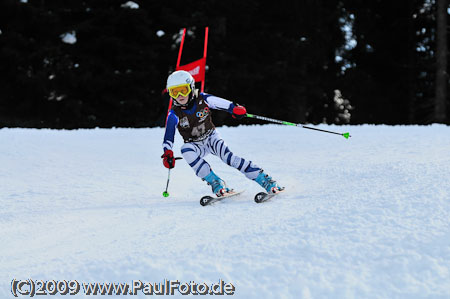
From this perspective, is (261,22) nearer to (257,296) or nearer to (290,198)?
(290,198)

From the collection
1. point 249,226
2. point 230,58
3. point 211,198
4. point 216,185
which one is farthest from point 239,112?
point 230,58

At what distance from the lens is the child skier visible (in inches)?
185

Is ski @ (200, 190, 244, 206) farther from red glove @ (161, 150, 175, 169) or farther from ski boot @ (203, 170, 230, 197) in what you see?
red glove @ (161, 150, 175, 169)

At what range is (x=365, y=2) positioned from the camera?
22.0 meters

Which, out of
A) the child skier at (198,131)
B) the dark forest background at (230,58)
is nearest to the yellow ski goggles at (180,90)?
the child skier at (198,131)

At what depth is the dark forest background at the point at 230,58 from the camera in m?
15.0

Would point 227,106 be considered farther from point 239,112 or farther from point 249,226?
point 249,226

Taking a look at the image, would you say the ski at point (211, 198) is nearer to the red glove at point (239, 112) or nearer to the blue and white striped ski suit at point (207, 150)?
the blue and white striped ski suit at point (207, 150)


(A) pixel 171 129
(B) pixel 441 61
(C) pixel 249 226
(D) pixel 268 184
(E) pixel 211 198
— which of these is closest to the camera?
(C) pixel 249 226

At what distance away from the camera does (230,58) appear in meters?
16.9

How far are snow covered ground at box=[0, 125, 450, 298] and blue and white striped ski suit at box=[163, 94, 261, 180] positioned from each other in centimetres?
31

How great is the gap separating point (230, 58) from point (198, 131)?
12443 mm

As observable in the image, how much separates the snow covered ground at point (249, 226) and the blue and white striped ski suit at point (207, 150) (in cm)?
31

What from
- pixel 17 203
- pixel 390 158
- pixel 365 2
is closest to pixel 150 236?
pixel 17 203
